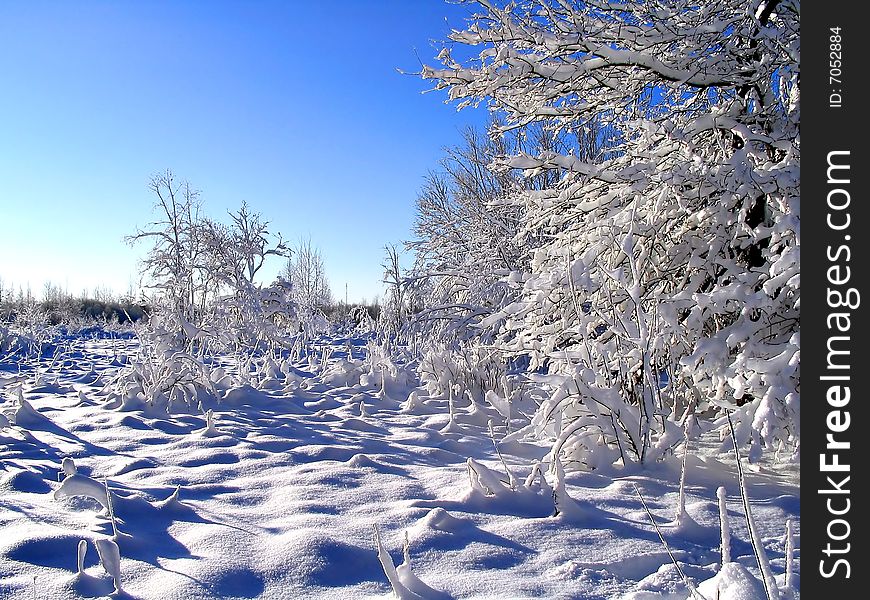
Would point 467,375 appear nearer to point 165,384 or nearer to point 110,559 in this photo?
point 165,384

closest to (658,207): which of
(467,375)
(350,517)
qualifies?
(350,517)

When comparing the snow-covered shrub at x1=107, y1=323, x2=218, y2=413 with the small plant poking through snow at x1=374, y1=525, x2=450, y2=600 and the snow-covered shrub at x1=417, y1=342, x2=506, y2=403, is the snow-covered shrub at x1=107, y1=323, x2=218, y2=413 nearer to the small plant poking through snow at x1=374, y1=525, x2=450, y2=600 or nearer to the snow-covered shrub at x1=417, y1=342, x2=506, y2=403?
the snow-covered shrub at x1=417, y1=342, x2=506, y2=403

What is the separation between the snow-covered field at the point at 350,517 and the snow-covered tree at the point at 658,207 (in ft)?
1.65

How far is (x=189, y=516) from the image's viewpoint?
2.56 metres

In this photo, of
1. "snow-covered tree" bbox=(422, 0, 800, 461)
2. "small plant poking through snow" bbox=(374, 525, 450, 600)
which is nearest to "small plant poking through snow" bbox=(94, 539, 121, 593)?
"small plant poking through snow" bbox=(374, 525, 450, 600)

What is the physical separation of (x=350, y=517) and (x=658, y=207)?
2.72 metres

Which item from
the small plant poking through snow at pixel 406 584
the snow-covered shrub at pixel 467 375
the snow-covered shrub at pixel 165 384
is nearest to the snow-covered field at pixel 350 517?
the small plant poking through snow at pixel 406 584

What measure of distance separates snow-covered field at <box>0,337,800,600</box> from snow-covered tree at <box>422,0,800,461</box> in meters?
0.50

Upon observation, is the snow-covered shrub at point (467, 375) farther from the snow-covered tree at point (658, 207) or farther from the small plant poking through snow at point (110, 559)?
the small plant poking through snow at point (110, 559)

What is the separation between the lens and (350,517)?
2490mm

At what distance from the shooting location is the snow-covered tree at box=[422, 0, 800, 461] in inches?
119

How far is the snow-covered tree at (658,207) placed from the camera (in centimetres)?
302
